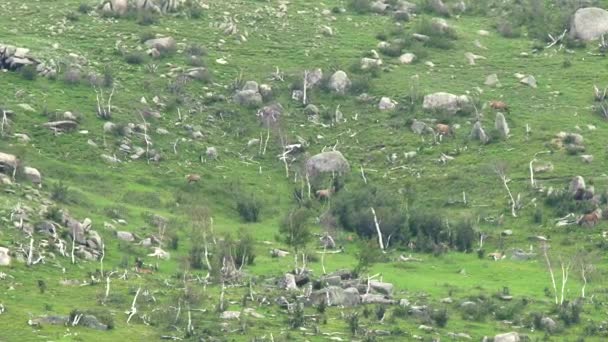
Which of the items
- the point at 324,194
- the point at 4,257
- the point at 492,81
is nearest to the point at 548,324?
the point at 4,257

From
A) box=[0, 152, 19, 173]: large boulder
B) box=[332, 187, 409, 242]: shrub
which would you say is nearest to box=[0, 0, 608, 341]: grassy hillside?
box=[332, 187, 409, 242]: shrub

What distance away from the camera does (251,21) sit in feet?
368

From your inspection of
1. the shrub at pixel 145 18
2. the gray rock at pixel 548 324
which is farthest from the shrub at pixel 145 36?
the gray rock at pixel 548 324

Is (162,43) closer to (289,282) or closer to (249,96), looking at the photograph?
(249,96)

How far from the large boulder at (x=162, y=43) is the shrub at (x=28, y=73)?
8.84 metres

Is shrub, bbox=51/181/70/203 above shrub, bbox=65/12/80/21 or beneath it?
above

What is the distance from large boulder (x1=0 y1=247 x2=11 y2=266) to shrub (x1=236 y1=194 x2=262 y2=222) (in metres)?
16.9

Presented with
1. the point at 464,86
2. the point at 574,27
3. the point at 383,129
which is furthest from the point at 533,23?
the point at 383,129

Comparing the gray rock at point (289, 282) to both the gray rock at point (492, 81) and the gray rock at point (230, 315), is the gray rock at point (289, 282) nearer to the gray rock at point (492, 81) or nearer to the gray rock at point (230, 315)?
the gray rock at point (230, 315)

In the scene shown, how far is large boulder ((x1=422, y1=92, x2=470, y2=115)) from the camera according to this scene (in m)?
101

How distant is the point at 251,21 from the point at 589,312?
4076 centimetres

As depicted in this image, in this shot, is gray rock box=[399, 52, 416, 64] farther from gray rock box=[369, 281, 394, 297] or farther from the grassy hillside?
gray rock box=[369, 281, 394, 297]

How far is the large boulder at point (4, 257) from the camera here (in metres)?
73.9

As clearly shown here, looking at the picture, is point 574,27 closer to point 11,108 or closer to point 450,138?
point 450,138
